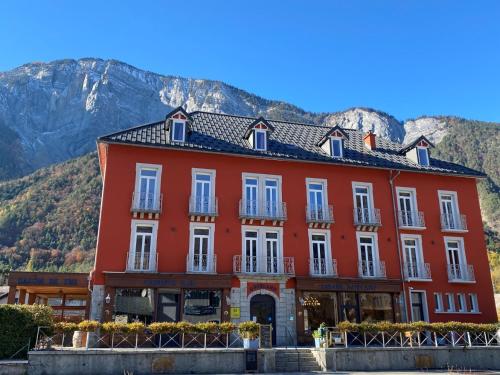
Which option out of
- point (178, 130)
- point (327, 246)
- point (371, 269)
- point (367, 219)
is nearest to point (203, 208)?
point (178, 130)

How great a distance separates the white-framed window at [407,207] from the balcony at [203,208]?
35.5 feet

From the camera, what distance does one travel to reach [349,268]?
24.7 meters

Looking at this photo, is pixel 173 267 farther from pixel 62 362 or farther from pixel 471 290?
pixel 471 290

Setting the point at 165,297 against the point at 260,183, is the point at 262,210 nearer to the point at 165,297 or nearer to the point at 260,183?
the point at 260,183

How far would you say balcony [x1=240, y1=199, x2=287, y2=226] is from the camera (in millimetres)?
23953

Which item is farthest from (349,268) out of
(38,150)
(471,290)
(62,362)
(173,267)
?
(38,150)

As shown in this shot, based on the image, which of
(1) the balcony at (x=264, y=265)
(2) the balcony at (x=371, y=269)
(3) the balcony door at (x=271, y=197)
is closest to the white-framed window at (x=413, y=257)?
(2) the balcony at (x=371, y=269)

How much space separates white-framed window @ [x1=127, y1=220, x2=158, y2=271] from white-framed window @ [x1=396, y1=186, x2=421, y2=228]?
13942mm

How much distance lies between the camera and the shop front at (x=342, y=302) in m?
23.2

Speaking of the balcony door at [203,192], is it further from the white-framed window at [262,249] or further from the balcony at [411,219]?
the balcony at [411,219]

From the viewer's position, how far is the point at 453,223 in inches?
1059

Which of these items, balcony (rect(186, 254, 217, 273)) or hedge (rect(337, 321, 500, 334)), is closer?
hedge (rect(337, 321, 500, 334))

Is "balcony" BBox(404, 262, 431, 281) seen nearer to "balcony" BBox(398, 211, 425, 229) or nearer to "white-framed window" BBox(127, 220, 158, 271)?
"balcony" BBox(398, 211, 425, 229)

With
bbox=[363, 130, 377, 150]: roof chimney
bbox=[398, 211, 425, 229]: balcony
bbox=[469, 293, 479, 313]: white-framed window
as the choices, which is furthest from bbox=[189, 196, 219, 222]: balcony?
bbox=[469, 293, 479, 313]: white-framed window
